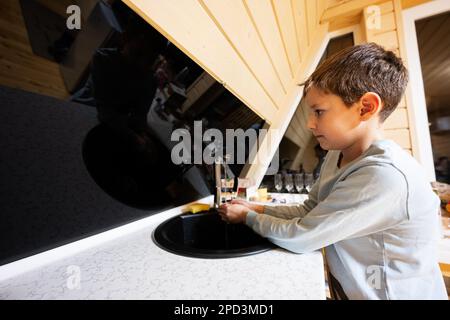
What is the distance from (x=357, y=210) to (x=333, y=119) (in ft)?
1.00

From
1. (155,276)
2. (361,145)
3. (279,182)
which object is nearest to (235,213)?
→ (155,276)

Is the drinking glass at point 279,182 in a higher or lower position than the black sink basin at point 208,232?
higher

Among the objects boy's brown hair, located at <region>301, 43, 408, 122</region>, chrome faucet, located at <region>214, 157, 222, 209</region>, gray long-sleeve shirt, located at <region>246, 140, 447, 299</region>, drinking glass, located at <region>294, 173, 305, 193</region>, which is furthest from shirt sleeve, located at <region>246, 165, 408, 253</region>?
drinking glass, located at <region>294, 173, 305, 193</region>

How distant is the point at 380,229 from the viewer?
Result: 20.4 inches

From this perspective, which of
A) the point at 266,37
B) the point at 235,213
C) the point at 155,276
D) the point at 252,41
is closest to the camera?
the point at 155,276

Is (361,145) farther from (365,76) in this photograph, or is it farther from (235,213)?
(235,213)

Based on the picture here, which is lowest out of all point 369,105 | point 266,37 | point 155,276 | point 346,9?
point 155,276

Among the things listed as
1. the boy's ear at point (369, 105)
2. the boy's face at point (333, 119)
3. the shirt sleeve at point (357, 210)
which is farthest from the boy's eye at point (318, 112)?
the shirt sleeve at point (357, 210)

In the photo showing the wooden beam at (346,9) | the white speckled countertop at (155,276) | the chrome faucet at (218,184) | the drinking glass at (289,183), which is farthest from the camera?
the drinking glass at (289,183)

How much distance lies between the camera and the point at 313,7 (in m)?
1.46

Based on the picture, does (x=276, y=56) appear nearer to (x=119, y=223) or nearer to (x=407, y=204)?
(x=407, y=204)

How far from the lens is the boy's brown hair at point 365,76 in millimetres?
614

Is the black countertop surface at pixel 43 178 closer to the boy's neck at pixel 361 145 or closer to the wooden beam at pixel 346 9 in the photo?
the boy's neck at pixel 361 145

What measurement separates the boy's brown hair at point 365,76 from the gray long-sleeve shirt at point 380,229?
0.17 metres
